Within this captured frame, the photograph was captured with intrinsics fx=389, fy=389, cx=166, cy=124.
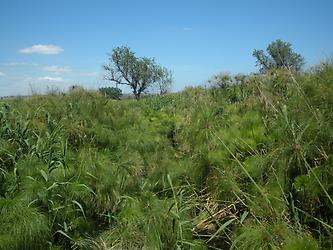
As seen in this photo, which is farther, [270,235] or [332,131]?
[332,131]

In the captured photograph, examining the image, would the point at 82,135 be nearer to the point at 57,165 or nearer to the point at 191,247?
the point at 57,165

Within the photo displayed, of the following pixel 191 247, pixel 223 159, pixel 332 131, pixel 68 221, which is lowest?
pixel 191 247

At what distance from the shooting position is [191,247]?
3.81 m

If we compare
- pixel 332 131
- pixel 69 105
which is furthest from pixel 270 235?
pixel 69 105

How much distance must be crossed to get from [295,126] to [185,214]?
1.53m

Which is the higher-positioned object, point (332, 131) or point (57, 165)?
point (332, 131)

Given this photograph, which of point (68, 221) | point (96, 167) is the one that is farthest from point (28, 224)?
point (96, 167)

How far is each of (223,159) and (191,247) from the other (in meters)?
1.56

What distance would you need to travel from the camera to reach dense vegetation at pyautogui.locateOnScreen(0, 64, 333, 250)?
3545mm

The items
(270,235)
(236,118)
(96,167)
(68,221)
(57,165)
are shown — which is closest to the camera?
(270,235)

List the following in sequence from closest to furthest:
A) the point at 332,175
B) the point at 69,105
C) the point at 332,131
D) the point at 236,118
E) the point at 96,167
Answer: the point at 332,175, the point at 332,131, the point at 96,167, the point at 236,118, the point at 69,105

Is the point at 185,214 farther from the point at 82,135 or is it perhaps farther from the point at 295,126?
the point at 82,135

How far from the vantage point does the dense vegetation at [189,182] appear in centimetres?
354

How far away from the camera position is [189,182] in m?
5.29
